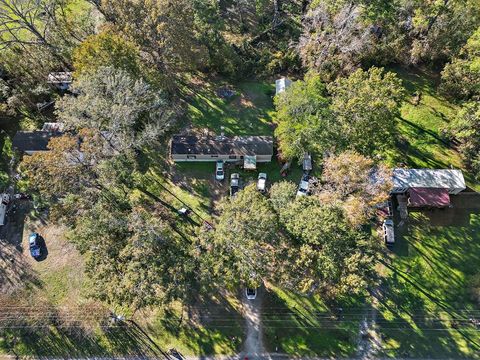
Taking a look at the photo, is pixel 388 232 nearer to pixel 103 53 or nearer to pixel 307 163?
pixel 307 163

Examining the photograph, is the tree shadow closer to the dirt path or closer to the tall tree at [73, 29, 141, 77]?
the dirt path

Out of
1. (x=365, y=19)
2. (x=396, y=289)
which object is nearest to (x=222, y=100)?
(x=365, y=19)

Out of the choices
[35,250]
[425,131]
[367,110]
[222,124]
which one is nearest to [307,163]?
[367,110]

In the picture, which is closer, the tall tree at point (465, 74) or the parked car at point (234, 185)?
the tall tree at point (465, 74)

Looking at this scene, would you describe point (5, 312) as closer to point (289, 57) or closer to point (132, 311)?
point (132, 311)

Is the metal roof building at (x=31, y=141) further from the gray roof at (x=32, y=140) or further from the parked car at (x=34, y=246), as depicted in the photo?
the parked car at (x=34, y=246)

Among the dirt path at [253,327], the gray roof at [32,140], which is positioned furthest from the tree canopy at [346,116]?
the gray roof at [32,140]
